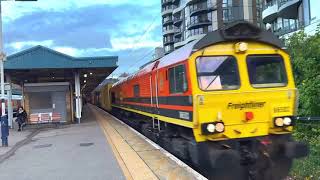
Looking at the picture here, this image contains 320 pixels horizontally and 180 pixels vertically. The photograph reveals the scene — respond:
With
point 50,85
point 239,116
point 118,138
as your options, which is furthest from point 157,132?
point 50,85

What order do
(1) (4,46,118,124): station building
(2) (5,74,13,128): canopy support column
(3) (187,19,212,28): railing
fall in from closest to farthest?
(2) (5,74,13,128): canopy support column → (1) (4,46,118,124): station building → (3) (187,19,212,28): railing

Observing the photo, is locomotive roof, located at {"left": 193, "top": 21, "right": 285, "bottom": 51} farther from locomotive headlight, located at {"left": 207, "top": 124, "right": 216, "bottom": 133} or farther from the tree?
the tree

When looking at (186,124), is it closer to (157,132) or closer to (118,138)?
(157,132)

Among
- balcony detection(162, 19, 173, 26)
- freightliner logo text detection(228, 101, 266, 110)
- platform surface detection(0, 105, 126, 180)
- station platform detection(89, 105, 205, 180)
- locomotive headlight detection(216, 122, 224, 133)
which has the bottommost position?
platform surface detection(0, 105, 126, 180)

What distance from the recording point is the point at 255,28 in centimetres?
984

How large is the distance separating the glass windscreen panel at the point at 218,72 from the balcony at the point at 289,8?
3620 centimetres

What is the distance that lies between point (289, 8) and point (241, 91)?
38.4 meters

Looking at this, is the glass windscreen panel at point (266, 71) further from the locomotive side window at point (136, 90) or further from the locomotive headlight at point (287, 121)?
the locomotive side window at point (136, 90)

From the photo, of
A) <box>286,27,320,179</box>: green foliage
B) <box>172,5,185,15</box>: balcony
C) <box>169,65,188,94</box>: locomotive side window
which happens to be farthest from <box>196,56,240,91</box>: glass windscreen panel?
<box>172,5,185,15</box>: balcony

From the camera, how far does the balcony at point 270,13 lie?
52.5m

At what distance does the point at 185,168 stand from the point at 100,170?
7.17 ft

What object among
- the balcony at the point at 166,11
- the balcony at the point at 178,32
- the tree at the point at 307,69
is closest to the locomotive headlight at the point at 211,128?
the tree at the point at 307,69

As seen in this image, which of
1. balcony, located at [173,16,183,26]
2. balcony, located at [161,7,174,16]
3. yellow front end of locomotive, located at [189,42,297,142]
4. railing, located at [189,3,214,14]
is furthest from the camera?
balcony, located at [161,7,174,16]

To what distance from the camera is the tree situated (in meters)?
14.0
